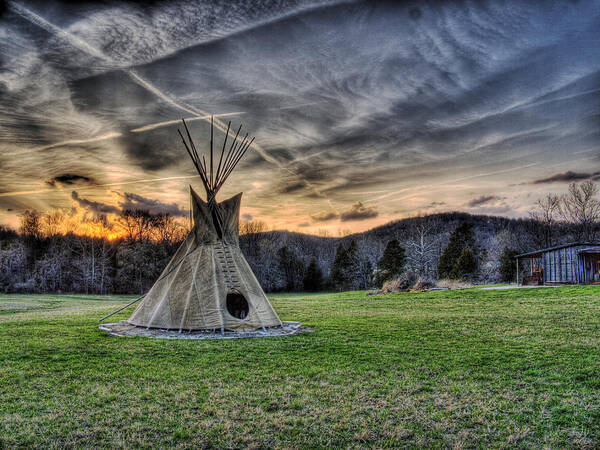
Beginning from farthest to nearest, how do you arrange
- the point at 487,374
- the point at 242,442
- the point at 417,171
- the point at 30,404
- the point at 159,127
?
1. the point at 417,171
2. the point at 159,127
3. the point at 487,374
4. the point at 30,404
5. the point at 242,442

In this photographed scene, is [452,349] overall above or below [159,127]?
below

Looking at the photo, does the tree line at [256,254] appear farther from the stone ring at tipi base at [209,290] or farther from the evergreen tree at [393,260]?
the stone ring at tipi base at [209,290]

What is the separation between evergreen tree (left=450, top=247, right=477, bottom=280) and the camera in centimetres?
3553

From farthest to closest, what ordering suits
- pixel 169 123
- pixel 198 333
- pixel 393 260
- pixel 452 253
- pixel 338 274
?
pixel 338 274 < pixel 393 260 < pixel 452 253 < pixel 169 123 < pixel 198 333

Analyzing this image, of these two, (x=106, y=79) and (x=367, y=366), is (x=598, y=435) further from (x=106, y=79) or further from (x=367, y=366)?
(x=106, y=79)

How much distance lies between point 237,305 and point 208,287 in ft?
5.16

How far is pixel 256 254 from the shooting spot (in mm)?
50594

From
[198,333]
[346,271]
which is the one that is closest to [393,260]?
[346,271]

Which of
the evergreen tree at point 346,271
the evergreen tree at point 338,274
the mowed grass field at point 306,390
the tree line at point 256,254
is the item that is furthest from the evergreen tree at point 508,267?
the mowed grass field at point 306,390

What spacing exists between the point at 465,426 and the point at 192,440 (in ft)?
9.50

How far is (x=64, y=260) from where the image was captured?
3816cm

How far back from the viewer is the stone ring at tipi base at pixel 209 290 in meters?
9.39

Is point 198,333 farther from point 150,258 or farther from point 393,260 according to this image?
point 393,260

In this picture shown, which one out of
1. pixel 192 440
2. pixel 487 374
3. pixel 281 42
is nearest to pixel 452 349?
pixel 487 374
